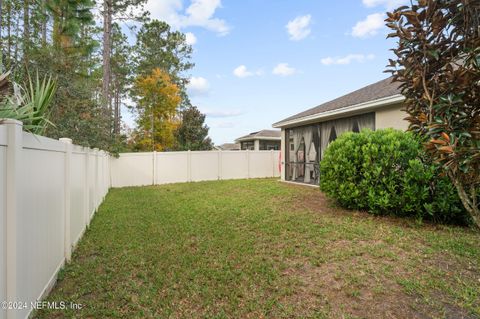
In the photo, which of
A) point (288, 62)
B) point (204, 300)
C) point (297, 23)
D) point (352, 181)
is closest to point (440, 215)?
point (352, 181)

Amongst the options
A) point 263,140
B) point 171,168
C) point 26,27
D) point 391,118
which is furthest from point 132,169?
point 263,140

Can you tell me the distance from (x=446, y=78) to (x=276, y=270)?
307 cm

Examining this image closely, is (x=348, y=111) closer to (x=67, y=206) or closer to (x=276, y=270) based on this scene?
(x=276, y=270)

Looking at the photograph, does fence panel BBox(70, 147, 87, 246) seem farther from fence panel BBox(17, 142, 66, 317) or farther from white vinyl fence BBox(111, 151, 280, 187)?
white vinyl fence BBox(111, 151, 280, 187)

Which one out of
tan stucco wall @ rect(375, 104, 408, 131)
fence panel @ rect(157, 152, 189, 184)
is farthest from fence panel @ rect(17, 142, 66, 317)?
fence panel @ rect(157, 152, 189, 184)

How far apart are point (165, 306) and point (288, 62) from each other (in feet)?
40.3

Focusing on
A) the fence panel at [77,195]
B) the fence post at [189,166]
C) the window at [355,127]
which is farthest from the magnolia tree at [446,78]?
the fence post at [189,166]

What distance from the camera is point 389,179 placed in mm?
5320

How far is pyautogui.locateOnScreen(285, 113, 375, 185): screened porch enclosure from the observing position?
9.05 m

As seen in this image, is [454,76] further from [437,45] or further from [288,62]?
[288,62]

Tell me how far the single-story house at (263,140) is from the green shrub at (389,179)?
1749 cm

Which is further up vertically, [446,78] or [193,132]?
[193,132]

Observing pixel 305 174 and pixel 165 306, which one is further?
pixel 305 174

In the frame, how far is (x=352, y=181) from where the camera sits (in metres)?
5.86
